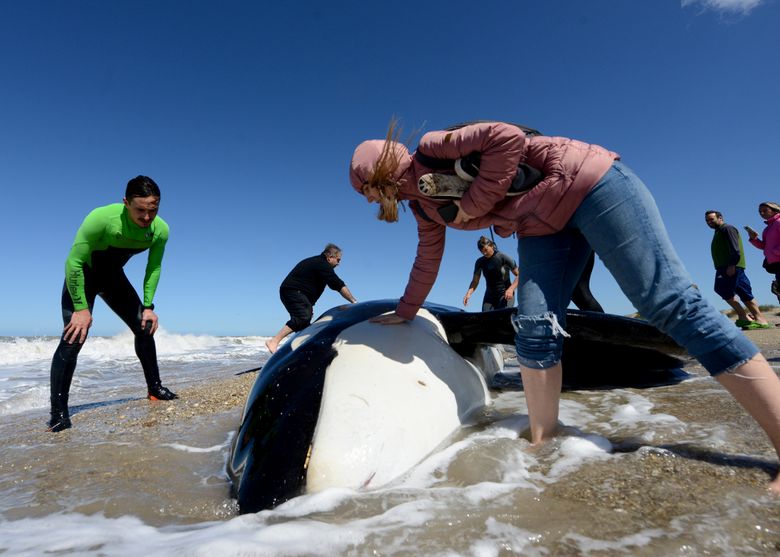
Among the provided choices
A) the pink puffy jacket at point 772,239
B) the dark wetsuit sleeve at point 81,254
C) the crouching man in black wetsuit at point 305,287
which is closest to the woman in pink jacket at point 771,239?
the pink puffy jacket at point 772,239

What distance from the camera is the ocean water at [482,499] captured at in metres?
1.29

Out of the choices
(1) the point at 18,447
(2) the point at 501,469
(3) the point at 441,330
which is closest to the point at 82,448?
(1) the point at 18,447

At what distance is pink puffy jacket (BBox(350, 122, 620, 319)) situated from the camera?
6.52 ft

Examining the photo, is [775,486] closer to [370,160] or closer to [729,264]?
[370,160]

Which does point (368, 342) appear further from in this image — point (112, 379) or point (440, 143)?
point (112, 379)

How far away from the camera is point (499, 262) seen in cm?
822

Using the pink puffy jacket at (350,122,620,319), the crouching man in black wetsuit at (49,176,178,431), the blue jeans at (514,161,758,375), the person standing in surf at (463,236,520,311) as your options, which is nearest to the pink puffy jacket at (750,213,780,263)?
the person standing in surf at (463,236,520,311)

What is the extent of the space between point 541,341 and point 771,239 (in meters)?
5.81

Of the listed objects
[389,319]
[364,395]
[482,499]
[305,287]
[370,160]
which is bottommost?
[482,499]

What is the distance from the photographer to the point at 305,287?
23.7ft

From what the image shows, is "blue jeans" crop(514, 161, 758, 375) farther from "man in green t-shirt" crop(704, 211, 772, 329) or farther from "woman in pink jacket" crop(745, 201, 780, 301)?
"man in green t-shirt" crop(704, 211, 772, 329)

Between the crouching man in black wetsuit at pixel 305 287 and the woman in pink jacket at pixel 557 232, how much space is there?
4959 mm

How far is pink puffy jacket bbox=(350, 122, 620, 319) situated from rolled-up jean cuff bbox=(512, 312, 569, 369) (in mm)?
401

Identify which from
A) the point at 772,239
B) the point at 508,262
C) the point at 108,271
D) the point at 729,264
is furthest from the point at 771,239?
the point at 108,271
